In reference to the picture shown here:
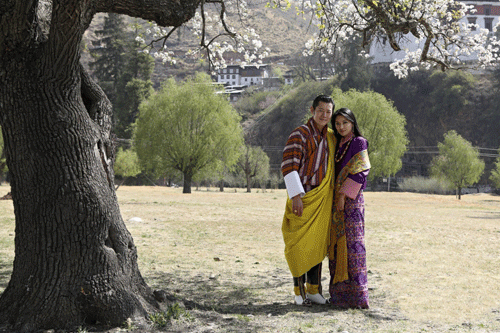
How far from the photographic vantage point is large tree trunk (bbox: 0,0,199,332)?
376 cm

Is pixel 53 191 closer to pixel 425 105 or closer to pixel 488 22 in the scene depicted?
pixel 425 105

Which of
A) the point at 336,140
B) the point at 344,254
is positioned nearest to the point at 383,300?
the point at 344,254

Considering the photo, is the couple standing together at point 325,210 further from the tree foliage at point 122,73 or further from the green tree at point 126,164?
the tree foliage at point 122,73

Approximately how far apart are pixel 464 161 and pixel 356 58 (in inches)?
1417

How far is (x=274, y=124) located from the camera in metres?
83.4

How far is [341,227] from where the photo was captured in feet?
16.5

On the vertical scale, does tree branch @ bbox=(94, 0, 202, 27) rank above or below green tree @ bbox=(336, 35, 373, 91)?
below

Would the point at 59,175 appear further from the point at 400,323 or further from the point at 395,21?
the point at 395,21

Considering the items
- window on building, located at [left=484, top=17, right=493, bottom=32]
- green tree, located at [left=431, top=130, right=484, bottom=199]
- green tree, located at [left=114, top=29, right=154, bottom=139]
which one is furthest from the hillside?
green tree, located at [left=431, top=130, right=484, bottom=199]

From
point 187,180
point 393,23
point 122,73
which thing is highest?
point 122,73

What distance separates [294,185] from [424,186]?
5405cm

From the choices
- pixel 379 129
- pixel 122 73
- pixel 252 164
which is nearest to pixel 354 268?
pixel 379 129

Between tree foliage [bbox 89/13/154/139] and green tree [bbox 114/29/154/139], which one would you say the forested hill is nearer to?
tree foliage [bbox 89/13/154/139]

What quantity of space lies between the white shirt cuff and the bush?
4898cm
